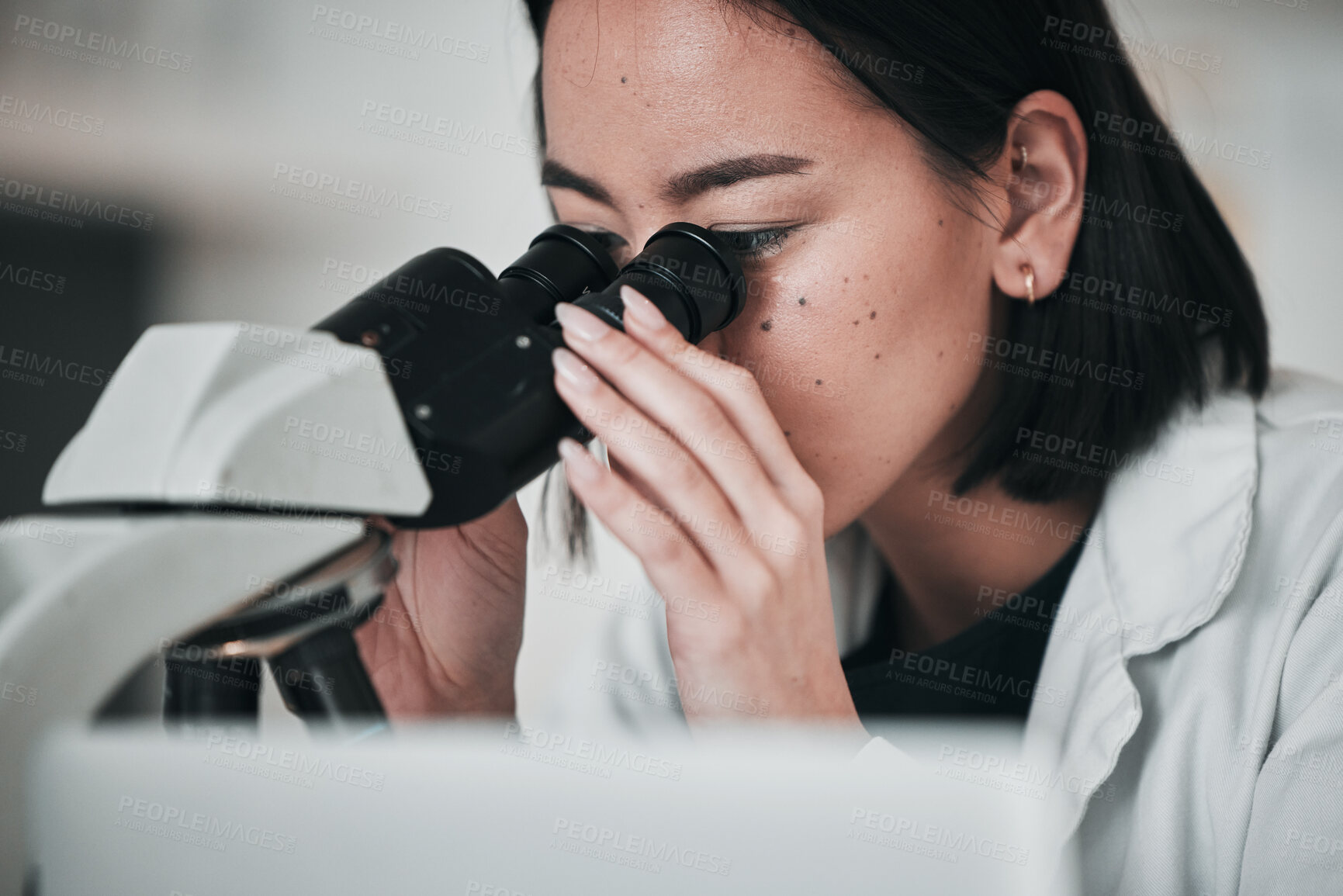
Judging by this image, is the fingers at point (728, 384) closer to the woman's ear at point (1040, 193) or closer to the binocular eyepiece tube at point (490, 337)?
the binocular eyepiece tube at point (490, 337)

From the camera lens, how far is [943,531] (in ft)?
4.12

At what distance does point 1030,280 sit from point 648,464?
563 mm

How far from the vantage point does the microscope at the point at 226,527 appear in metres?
0.32

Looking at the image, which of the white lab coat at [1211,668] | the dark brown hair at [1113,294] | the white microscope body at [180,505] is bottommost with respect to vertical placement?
the white lab coat at [1211,668]

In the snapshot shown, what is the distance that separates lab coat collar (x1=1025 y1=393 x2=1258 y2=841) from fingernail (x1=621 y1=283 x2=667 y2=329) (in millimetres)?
579

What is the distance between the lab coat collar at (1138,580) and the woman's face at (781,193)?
0.33 meters

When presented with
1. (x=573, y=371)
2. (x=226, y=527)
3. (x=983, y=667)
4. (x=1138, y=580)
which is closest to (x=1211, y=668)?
(x=1138, y=580)

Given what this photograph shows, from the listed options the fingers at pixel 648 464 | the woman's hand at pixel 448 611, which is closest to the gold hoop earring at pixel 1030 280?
the fingers at pixel 648 464

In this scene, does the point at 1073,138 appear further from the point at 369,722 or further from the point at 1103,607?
Answer: the point at 369,722

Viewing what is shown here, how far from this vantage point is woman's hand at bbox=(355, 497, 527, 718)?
107 cm

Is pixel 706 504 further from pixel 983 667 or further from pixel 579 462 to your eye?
pixel 983 667

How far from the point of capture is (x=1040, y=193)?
1037 millimetres

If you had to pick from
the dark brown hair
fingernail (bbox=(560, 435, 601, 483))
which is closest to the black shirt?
Result: the dark brown hair

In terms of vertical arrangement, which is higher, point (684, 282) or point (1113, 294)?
point (684, 282)
